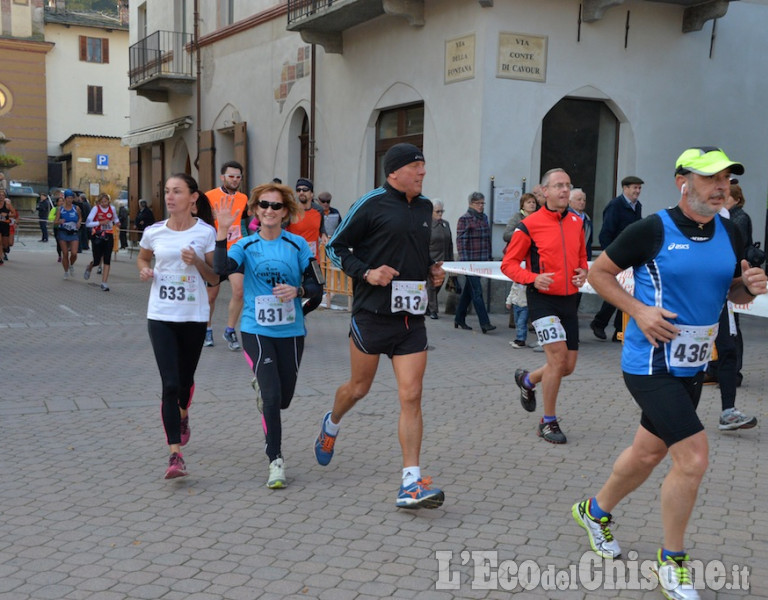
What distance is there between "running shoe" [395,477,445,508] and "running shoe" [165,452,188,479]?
135cm

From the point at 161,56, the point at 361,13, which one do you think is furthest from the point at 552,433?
the point at 161,56

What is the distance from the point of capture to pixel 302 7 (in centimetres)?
1742

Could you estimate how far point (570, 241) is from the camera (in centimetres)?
639

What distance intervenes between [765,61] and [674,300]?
13868 mm

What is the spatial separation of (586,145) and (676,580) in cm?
1221

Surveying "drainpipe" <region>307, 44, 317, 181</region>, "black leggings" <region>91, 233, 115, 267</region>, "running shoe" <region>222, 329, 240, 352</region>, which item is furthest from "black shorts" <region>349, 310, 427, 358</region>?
"drainpipe" <region>307, 44, 317, 181</region>

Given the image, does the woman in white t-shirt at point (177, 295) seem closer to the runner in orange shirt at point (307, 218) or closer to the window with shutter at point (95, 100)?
the runner in orange shirt at point (307, 218)

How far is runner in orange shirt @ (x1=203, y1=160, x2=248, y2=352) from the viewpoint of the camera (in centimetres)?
894

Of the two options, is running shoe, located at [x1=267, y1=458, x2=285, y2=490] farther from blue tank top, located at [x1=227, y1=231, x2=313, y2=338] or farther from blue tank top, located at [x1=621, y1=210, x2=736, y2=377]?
blue tank top, located at [x1=621, y1=210, x2=736, y2=377]

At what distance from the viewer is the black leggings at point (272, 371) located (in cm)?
527

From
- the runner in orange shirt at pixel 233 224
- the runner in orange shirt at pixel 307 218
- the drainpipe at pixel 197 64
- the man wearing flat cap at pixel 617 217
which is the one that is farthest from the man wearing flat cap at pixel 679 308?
the drainpipe at pixel 197 64

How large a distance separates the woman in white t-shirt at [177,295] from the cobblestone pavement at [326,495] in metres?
0.50

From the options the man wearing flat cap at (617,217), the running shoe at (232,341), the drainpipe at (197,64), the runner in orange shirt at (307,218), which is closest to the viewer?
the running shoe at (232,341)

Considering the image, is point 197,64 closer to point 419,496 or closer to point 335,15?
point 335,15
